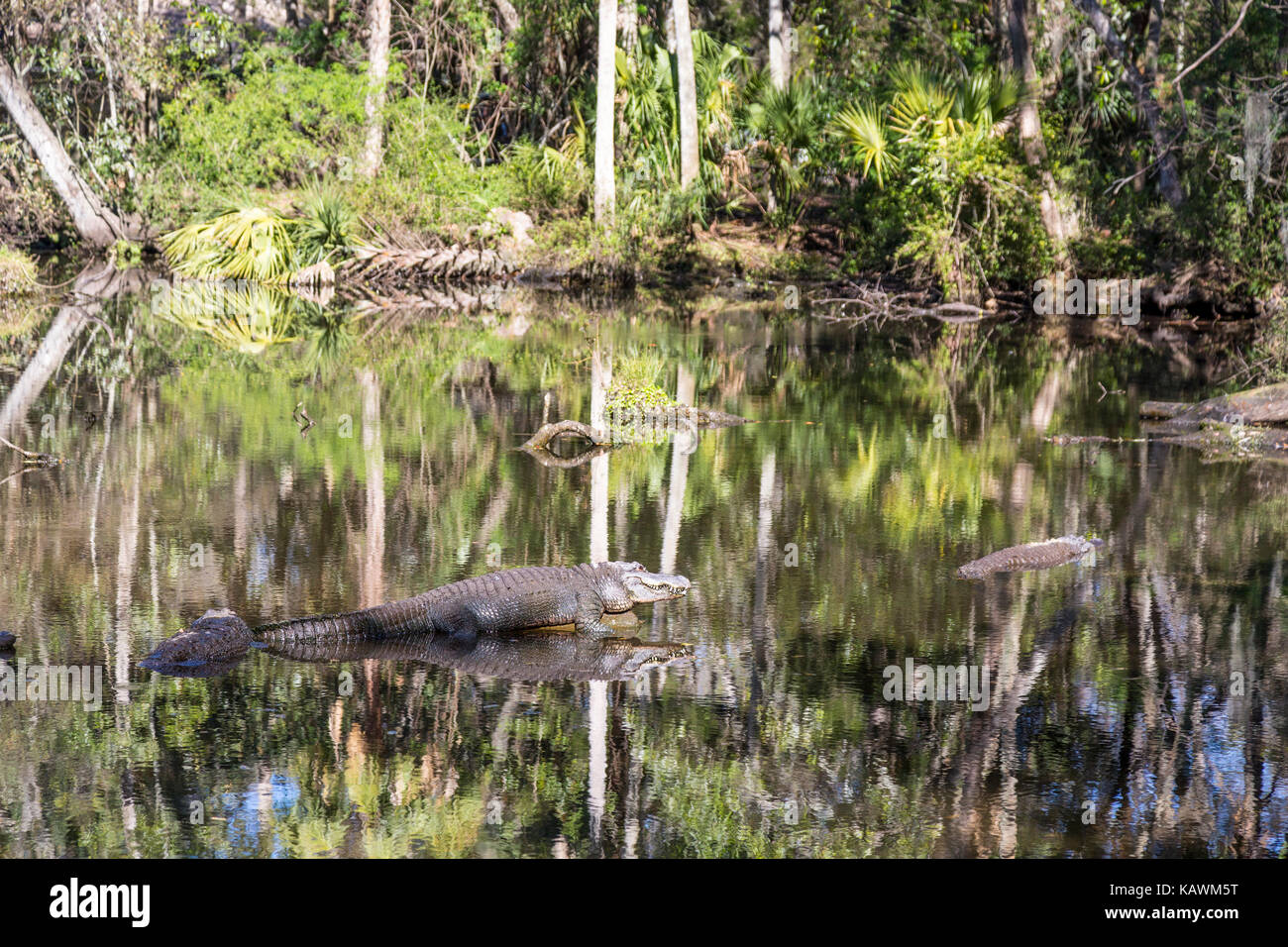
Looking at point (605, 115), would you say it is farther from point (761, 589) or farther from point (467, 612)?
point (467, 612)

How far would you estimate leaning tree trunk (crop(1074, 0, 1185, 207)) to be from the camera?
24.1 m

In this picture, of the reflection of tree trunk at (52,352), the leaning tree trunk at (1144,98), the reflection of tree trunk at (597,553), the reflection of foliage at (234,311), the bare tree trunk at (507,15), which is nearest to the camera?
the reflection of tree trunk at (597,553)

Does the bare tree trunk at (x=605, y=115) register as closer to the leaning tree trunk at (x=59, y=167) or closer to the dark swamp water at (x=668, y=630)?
the leaning tree trunk at (x=59, y=167)

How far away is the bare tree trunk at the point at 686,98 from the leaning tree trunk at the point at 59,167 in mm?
12462

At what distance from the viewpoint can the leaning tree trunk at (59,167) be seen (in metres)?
30.5

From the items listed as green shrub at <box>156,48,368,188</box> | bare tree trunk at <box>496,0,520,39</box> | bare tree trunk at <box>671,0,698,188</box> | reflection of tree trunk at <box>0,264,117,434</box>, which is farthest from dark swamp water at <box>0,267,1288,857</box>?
bare tree trunk at <box>496,0,520,39</box>

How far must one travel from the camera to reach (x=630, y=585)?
7.81 metres

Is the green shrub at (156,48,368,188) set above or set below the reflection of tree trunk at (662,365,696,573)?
above

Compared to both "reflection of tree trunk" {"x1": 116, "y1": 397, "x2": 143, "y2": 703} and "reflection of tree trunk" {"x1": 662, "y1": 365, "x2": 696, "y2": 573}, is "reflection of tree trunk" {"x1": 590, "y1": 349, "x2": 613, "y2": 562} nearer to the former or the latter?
"reflection of tree trunk" {"x1": 662, "y1": 365, "x2": 696, "y2": 573}

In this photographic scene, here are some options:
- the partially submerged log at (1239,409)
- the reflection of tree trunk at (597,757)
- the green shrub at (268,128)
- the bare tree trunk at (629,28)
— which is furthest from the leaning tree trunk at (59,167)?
the reflection of tree trunk at (597,757)

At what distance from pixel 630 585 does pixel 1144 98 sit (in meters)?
20.0

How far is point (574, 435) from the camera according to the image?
13.0 metres

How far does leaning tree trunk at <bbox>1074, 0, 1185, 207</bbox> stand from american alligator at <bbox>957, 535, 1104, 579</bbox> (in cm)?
1637

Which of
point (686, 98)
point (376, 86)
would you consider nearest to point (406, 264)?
point (376, 86)
